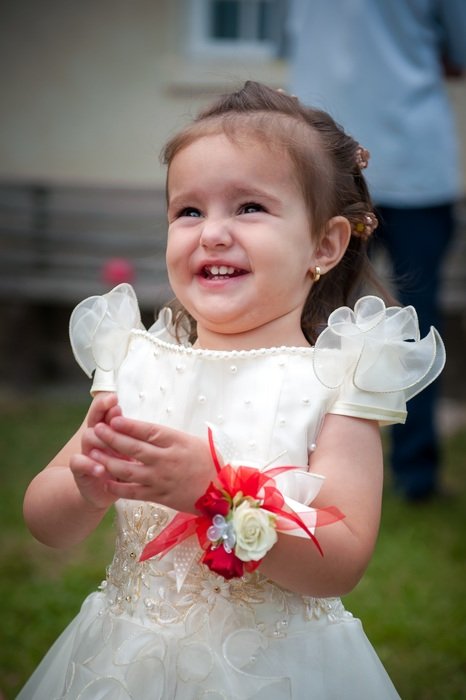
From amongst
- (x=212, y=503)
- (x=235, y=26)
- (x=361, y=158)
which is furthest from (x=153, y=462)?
(x=235, y=26)

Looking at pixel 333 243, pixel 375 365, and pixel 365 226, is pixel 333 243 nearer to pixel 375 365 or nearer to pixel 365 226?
pixel 365 226

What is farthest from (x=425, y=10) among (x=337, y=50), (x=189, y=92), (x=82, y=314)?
(x=189, y=92)

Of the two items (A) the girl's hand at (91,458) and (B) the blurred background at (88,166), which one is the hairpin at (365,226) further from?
(B) the blurred background at (88,166)

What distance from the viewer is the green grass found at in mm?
3146

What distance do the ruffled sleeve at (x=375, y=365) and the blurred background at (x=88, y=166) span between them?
10.2 feet

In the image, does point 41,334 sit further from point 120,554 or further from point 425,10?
point 120,554

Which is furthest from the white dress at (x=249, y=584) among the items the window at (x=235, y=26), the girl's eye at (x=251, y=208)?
the window at (x=235, y=26)

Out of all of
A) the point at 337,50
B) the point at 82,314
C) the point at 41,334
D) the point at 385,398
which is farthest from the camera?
the point at 41,334

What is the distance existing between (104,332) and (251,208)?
1.35 feet

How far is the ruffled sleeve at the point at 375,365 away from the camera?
184cm

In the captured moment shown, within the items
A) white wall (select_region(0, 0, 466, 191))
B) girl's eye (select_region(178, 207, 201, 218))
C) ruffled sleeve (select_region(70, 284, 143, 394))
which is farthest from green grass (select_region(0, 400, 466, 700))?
white wall (select_region(0, 0, 466, 191))

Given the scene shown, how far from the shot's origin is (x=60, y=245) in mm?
7188

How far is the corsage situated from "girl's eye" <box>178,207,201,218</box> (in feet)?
1.45

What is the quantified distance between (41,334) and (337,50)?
360 cm
